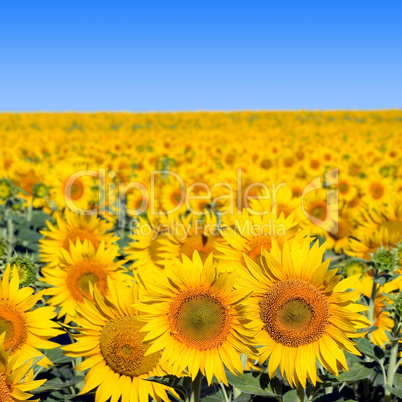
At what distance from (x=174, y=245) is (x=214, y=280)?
1.79m

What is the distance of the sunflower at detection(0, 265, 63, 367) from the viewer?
106 inches

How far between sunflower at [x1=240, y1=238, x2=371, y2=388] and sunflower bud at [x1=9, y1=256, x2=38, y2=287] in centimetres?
158

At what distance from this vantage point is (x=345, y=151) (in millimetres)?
13820

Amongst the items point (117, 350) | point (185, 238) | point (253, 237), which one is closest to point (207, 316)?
point (117, 350)

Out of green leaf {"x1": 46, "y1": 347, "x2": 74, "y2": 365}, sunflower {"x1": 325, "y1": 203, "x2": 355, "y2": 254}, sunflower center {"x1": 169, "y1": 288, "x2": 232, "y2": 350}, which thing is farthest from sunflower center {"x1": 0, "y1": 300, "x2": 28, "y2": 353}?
sunflower {"x1": 325, "y1": 203, "x2": 355, "y2": 254}

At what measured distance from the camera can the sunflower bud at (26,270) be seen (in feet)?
10.5

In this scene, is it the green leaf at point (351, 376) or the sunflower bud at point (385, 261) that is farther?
the sunflower bud at point (385, 261)

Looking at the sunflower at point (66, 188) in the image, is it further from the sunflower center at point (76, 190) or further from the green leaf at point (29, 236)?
the green leaf at point (29, 236)

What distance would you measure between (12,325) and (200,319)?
44.4 inches

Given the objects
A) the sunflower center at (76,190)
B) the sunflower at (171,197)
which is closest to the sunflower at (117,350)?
the sunflower at (171,197)

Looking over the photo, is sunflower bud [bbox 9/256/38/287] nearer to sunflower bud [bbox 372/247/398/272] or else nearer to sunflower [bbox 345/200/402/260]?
sunflower bud [bbox 372/247/398/272]

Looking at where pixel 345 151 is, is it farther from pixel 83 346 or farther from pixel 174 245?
pixel 83 346

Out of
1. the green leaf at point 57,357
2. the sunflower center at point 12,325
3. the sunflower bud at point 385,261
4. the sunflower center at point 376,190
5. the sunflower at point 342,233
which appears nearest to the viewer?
the sunflower center at point 12,325

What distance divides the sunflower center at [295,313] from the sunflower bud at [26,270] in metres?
1.66
